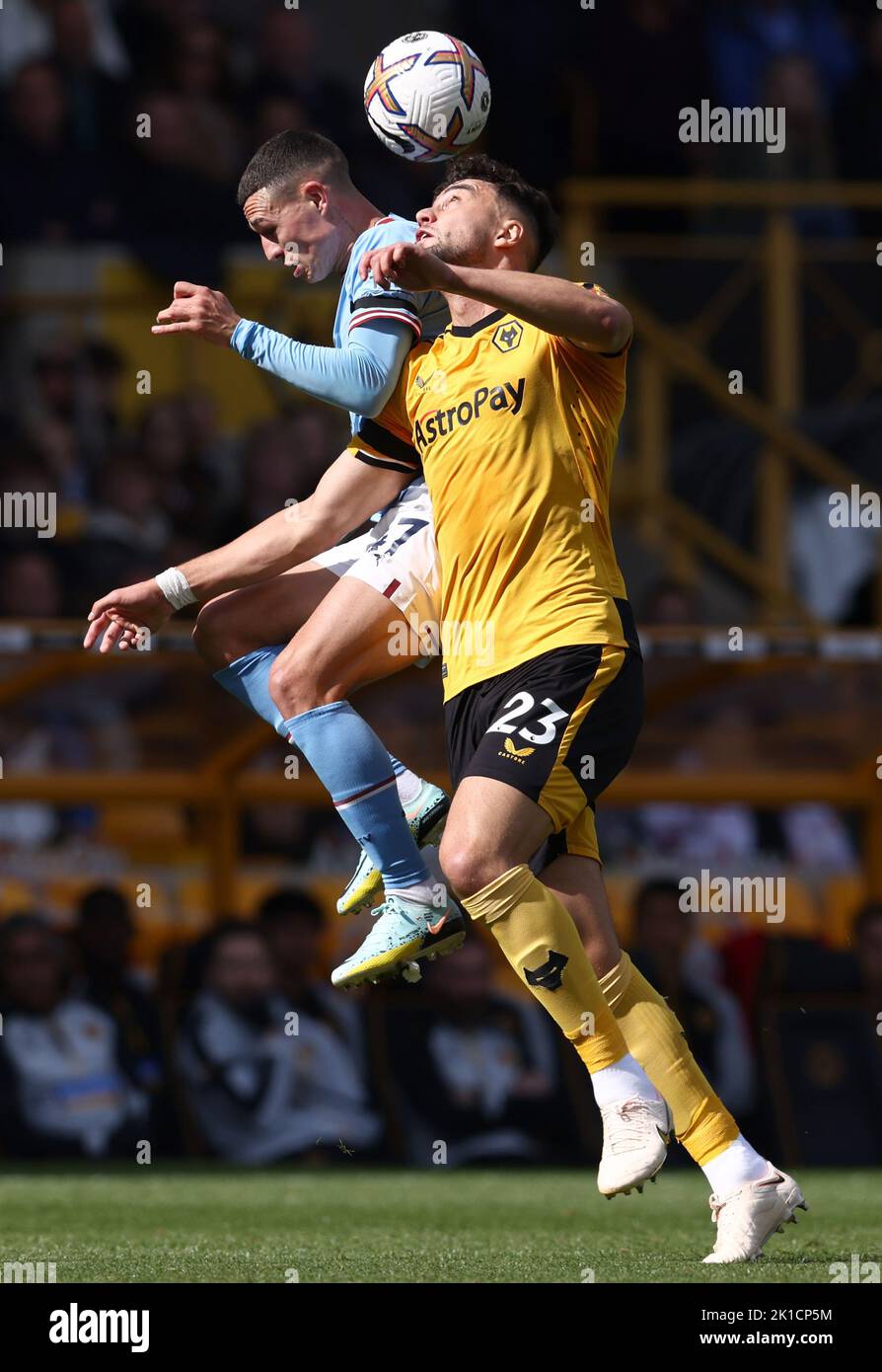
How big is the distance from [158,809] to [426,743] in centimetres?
149

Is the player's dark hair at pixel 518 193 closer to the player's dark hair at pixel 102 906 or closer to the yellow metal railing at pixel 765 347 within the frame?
the player's dark hair at pixel 102 906

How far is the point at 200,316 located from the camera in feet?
20.2

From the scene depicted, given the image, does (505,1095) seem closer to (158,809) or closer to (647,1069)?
(158,809)

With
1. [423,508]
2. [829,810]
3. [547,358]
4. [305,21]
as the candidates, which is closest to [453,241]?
[547,358]

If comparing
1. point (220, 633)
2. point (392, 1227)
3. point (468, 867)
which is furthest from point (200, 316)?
point (392, 1227)

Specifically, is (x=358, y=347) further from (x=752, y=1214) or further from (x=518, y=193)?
(x=752, y=1214)

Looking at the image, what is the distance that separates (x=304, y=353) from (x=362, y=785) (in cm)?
127

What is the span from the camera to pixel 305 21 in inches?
614

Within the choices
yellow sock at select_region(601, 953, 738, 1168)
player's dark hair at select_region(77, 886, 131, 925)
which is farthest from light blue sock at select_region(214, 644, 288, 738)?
player's dark hair at select_region(77, 886, 131, 925)

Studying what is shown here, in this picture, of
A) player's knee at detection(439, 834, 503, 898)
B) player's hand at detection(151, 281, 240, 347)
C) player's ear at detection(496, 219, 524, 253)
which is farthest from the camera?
player's ear at detection(496, 219, 524, 253)

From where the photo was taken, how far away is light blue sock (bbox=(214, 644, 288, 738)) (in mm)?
6922

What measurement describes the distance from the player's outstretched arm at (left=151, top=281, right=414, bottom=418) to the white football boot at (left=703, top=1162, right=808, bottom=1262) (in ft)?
7.57

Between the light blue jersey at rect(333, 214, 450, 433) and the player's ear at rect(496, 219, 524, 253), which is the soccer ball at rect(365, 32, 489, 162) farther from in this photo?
the player's ear at rect(496, 219, 524, 253)

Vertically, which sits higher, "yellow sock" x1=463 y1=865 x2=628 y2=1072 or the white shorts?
the white shorts
